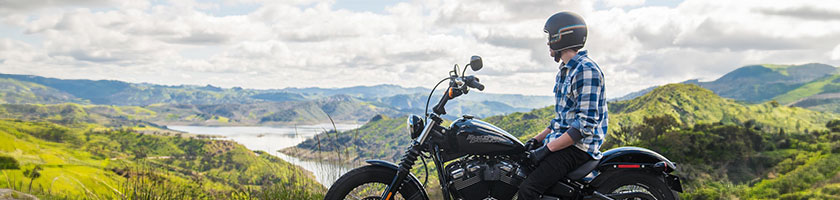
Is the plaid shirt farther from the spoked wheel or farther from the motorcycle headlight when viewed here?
the spoked wheel

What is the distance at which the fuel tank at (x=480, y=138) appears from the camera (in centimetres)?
418

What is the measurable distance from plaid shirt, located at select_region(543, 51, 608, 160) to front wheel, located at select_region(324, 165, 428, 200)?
50.5 inches

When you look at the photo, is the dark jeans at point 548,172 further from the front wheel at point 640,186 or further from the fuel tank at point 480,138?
the front wheel at point 640,186

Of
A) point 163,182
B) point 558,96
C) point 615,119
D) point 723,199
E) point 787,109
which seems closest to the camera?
point 558,96

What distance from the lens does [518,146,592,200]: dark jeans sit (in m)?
4.05

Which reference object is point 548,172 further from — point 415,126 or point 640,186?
point 415,126

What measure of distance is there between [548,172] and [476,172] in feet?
1.99

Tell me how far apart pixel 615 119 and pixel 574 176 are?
172 m

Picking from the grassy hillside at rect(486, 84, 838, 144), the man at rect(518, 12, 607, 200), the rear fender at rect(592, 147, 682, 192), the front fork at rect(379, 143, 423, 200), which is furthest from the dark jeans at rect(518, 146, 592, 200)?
the grassy hillside at rect(486, 84, 838, 144)

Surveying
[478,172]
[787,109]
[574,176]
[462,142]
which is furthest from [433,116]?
[787,109]

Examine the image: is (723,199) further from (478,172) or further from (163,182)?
(163,182)

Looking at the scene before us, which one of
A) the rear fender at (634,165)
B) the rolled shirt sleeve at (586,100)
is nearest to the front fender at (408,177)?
the rolled shirt sleeve at (586,100)

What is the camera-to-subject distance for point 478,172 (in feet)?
14.0

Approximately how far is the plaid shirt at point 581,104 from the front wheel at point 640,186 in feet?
1.42
